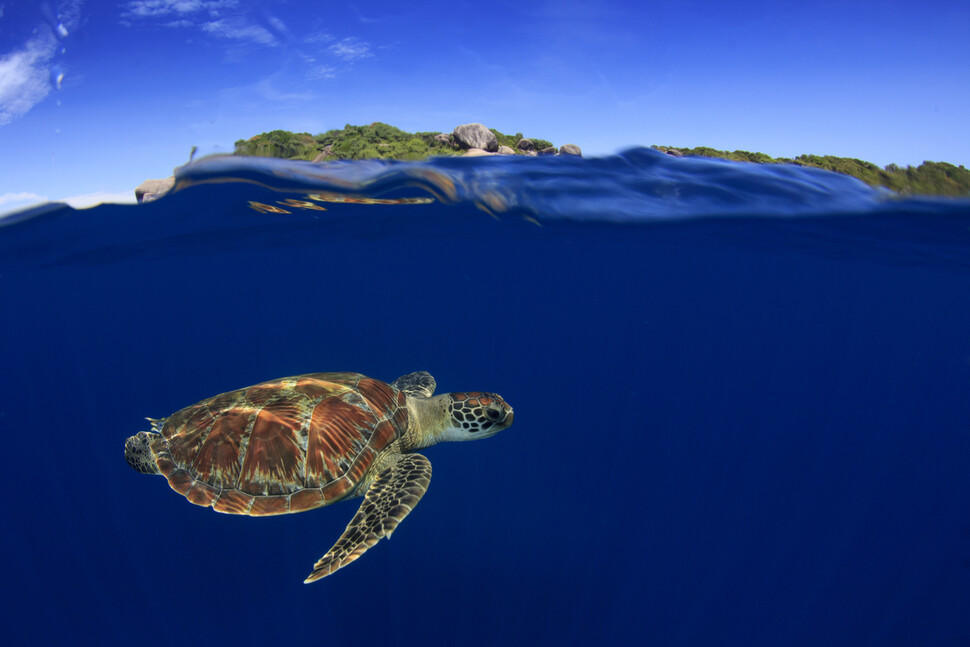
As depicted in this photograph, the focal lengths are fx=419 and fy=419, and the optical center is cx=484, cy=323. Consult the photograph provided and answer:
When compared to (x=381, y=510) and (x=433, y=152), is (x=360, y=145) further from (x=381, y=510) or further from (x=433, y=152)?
(x=381, y=510)

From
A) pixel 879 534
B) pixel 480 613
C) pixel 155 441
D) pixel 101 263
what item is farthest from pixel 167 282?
pixel 879 534

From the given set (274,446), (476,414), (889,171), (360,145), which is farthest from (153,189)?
(889,171)

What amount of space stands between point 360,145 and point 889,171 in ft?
32.3

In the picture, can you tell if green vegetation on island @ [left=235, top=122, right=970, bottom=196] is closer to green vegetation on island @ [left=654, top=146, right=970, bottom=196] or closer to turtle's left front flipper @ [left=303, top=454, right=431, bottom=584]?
green vegetation on island @ [left=654, top=146, right=970, bottom=196]

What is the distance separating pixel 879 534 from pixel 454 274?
2210 cm

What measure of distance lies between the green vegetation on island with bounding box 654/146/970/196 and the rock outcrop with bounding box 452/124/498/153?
10.8 feet

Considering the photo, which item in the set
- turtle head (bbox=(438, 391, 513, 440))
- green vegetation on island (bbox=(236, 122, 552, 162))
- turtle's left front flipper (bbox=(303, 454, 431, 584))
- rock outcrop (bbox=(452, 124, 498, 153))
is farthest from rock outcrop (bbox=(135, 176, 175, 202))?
turtle's left front flipper (bbox=(303, 454, 431, 584))

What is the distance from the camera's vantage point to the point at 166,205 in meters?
9.80

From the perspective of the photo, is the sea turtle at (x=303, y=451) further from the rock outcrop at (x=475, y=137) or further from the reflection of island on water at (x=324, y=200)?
the reflection of island on water at (x=324, y=200)

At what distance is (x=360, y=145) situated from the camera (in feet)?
26.6

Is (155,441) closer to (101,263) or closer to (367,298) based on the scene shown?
(101,263)

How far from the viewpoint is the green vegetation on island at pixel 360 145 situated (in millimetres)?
7555

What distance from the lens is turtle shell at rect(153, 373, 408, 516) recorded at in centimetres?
412

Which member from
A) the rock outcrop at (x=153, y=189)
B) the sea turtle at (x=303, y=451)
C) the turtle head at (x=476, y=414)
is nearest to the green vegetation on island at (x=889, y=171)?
the turtle head at (x=476, y=414)
